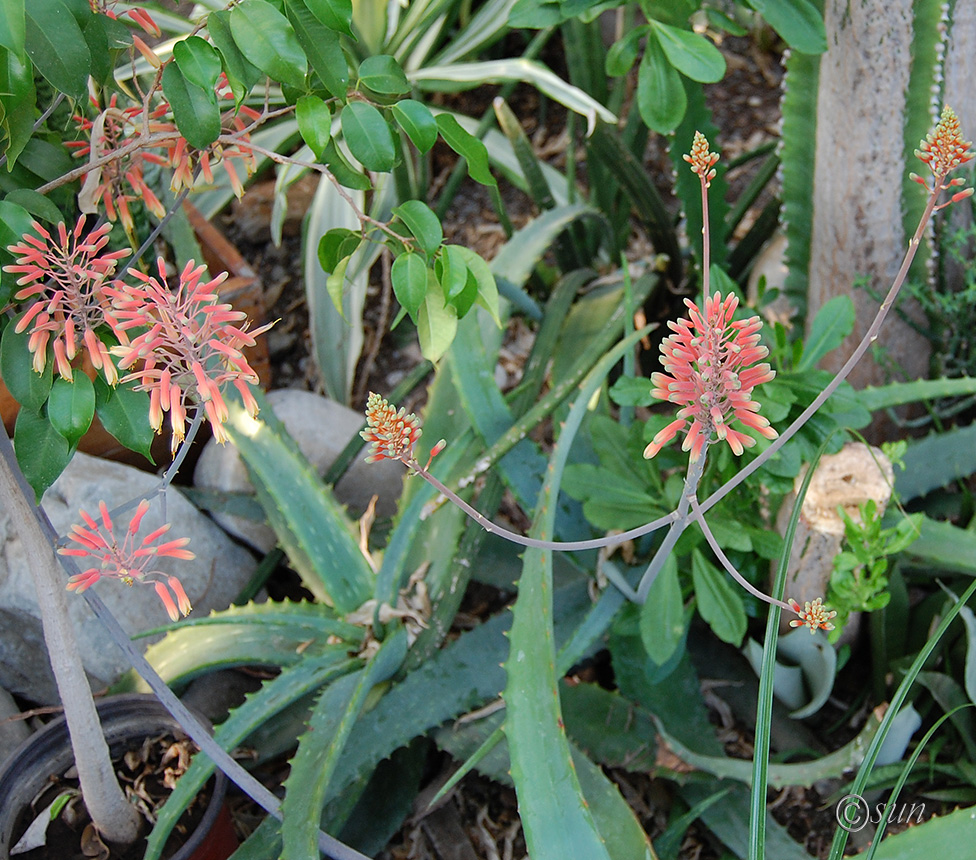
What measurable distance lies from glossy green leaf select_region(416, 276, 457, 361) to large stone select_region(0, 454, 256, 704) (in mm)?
630

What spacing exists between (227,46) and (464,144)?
0.59 ft

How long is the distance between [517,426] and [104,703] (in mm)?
540

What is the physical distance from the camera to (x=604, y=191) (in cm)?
162

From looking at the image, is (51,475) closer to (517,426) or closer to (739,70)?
(517,426)

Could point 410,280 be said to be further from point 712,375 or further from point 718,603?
point 718,603

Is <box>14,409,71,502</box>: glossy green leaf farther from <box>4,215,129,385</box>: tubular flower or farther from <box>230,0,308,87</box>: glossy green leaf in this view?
<box>230,0,308,87</box>: glossy green leaf

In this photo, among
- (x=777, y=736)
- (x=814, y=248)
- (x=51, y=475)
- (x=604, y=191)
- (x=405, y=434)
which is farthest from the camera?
(x=604, y=191)

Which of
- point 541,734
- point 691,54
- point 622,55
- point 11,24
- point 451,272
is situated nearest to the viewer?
point 11,24

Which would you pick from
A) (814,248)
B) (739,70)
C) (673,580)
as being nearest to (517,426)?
(673,580)

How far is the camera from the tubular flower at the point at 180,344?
1.85 ft

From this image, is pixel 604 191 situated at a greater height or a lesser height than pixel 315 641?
greater

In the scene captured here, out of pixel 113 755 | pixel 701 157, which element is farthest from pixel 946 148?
pixel 113 755

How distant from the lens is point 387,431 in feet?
1.61

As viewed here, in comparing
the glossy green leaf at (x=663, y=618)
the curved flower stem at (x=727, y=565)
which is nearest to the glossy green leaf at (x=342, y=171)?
the curved flower stem at (x=727, y=565)
